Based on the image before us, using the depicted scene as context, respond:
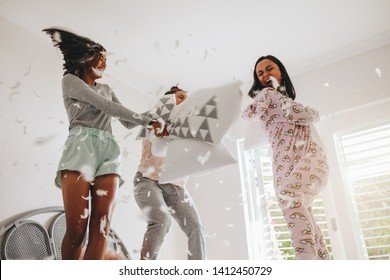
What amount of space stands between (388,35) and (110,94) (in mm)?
1482

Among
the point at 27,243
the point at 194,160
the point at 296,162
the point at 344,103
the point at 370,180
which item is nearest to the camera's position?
the point at 194,160

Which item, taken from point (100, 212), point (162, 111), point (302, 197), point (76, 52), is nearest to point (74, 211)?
point (100, 212)

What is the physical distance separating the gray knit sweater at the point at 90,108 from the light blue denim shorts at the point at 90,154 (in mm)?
33

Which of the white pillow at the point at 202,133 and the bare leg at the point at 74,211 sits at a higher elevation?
the white pillow at the point at 202,133

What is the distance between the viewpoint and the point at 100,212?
1.09 meters

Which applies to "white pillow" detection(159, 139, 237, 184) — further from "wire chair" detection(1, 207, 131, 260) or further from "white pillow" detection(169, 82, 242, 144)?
"wire chair" detection(1, 207, 131, 260)

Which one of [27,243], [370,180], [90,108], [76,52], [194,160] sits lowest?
[27,243]

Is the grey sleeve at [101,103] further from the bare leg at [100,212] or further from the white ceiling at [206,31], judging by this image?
the white ceiling at [206,31]

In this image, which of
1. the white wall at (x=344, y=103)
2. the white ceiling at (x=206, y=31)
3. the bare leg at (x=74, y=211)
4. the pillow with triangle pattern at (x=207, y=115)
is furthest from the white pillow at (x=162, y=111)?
the white wall at (x=344, y=103)

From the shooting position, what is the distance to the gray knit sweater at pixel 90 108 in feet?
3.64

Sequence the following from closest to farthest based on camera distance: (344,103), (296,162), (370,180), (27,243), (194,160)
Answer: (194,160) < (296,162) < (27,243) < (370,180) < (344,103)

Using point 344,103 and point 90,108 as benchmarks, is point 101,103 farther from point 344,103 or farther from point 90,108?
point 344,103

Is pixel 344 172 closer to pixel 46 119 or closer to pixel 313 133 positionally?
pixel 313 133

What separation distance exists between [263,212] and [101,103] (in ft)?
3.53
